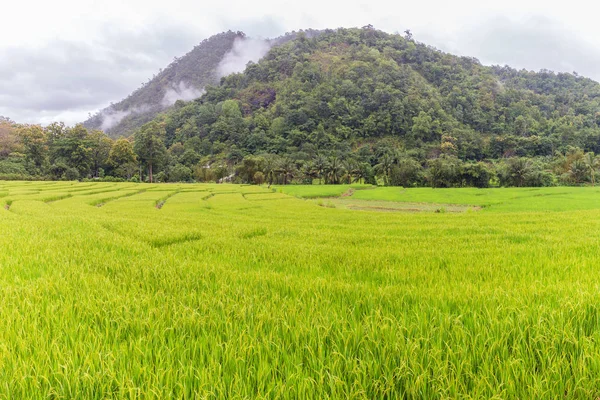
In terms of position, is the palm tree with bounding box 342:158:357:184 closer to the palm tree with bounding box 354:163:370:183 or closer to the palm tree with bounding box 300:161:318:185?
the palm tree with bounding box 354:163:370:183

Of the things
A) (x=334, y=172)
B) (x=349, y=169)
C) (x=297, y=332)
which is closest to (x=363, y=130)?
(x=349, y=169)

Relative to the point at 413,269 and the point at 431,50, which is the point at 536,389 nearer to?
the point at 413,269

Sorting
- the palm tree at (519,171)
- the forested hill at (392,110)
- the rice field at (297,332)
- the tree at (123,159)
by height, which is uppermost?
the forested hill at (392,110)

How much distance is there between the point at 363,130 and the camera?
102 metres

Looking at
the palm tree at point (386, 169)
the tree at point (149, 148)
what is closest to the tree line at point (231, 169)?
the tree at point (149, 148)

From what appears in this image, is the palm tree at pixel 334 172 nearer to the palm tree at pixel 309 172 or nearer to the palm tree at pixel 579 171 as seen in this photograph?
the palm tree at pixel 309 172

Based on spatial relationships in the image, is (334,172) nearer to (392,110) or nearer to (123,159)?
(123,159)

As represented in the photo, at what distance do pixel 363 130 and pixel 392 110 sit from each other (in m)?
12.9

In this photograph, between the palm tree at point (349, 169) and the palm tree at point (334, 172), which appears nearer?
the palm tree at point (334, 172)

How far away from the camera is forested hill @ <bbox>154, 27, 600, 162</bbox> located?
9119 cm

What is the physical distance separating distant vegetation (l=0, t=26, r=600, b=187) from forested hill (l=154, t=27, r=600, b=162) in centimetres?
48

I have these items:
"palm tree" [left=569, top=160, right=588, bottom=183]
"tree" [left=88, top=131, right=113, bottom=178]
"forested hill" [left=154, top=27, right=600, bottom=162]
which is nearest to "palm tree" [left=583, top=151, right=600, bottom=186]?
"palm tree" [left=569, top=160, right=588, bottom=183]

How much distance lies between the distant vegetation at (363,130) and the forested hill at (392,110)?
19.0 inches

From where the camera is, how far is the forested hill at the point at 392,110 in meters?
91.2
